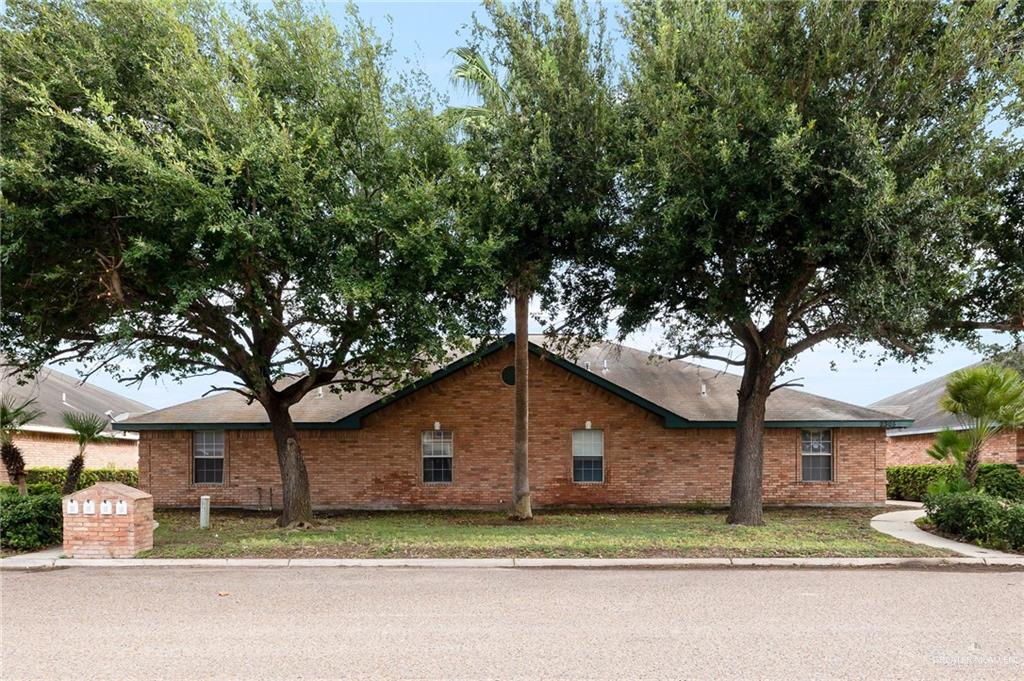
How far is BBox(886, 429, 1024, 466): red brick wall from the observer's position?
22.4 metres

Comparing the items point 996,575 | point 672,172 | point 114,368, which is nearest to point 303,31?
point 672,172

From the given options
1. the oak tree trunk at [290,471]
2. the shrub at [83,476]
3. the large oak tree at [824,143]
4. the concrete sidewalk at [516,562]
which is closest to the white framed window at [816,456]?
the large oak tree at [824,143]

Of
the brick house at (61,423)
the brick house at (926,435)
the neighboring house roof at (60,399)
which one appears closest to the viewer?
the brick house at (926,435)

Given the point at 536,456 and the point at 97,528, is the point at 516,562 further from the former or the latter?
the point at 536,456

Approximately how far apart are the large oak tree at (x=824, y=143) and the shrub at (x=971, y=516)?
3.34 meters

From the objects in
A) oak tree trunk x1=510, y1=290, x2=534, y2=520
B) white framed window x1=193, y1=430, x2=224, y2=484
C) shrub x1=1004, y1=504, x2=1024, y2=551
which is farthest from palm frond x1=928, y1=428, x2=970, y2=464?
white framed window x1=193, y1=430, x2=224, y2=484

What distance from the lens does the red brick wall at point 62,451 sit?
26031 mm

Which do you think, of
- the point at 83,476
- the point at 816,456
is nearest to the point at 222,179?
the point at 816,456

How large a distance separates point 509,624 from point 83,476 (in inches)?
913

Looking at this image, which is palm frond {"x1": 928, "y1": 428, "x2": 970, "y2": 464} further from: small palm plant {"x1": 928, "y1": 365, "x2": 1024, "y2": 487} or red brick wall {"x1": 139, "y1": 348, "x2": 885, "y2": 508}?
red brick wall {"x1": 139, "y1": 348, "x2": 885, "y2": 508}

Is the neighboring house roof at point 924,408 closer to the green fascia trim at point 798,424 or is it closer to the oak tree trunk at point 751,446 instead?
the green fascia trim at point 798,424

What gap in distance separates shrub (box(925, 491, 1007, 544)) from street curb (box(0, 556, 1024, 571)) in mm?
1500

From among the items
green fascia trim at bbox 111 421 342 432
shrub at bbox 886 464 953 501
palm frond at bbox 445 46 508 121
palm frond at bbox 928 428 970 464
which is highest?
palm frond at bbox 445 46 508 121

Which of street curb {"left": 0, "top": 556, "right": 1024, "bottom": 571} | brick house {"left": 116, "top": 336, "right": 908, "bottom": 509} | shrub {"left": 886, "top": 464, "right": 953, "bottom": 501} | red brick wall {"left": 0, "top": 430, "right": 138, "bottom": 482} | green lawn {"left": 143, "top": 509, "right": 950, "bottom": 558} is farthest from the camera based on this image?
red brick wall {"left": 0, "top": 430, "right": 138, "bottom": 482}
